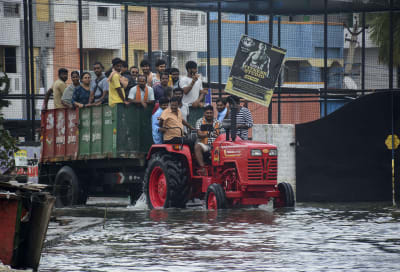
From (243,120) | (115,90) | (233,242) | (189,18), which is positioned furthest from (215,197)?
(189,18)

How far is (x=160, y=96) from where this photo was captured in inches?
794

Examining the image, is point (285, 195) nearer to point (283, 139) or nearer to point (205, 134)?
point (205, 134)

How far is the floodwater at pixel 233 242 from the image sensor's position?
1032 centimetres

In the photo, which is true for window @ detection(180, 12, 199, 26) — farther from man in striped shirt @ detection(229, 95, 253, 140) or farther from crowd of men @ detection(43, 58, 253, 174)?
man in striped shirt @ detection(229, 95, 253, 140)

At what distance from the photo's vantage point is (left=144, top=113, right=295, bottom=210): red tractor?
18141 millimetres

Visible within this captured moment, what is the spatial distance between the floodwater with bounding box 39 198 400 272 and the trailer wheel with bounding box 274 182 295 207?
Answer: 14.1 inches

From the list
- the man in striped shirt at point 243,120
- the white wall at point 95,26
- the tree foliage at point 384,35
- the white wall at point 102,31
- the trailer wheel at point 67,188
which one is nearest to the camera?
the man in striped shirt at point 243,120

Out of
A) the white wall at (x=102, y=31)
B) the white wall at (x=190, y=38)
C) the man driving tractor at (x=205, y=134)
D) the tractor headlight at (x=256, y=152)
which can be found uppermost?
the white wall at (x=102, y=31)

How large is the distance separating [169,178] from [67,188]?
3.76 m

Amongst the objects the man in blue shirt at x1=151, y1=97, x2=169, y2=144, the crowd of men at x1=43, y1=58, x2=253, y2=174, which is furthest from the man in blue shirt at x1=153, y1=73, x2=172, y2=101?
the man in blue shirt at x1=151, y1=97, x2=169, y2=144

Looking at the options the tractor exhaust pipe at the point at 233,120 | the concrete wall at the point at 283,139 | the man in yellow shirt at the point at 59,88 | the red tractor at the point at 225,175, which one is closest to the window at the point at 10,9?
the man in yellow shirt at the point at 59,88

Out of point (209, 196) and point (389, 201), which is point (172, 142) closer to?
point (209, 196)

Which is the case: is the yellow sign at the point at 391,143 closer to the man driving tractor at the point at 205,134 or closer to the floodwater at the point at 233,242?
the floodwater at the point at 233,242

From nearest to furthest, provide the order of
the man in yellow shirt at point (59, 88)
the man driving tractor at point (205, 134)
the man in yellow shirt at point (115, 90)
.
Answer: the man driving tractor at point (205, 134)
the man in yellow shirt at point (115, 90)
the man in yellow shirt at point (59, 88)
